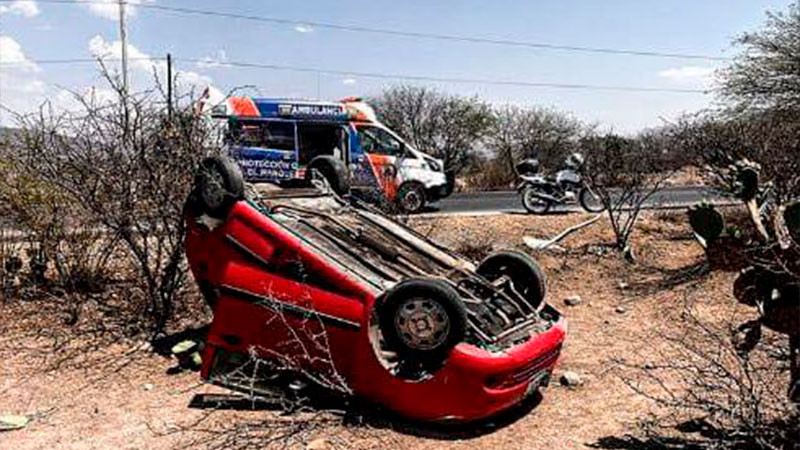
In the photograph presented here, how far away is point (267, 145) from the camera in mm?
17594

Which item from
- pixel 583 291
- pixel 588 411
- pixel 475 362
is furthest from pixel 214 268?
pixel 583 291

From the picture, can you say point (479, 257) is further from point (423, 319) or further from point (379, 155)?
point (379, 155)

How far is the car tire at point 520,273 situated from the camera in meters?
6.06

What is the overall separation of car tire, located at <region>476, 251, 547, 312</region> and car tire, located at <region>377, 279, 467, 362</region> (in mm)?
1337

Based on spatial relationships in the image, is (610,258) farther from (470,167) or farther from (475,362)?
(470,167)

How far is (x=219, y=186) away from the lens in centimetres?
588

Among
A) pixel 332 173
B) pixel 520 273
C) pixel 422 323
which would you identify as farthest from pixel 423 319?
pixel 332 173

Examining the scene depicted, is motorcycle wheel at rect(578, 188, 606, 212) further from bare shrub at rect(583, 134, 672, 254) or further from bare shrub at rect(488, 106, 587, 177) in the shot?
bare shrub at rect(488, 106, 587, 177)

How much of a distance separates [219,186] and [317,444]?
2.12 meters

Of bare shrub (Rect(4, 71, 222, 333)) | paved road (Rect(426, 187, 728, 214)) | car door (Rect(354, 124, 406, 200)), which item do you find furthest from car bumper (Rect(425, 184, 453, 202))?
bare shrub (Rect(4, 71, 222, 333))

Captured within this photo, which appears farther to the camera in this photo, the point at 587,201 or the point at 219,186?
the point at 587,201

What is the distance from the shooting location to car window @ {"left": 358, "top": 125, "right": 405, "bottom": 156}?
707 inches

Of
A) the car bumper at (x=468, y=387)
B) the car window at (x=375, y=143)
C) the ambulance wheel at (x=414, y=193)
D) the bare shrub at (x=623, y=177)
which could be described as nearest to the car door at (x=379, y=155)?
the car window at (x=375, y=143)

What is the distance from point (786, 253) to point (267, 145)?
1443cm
